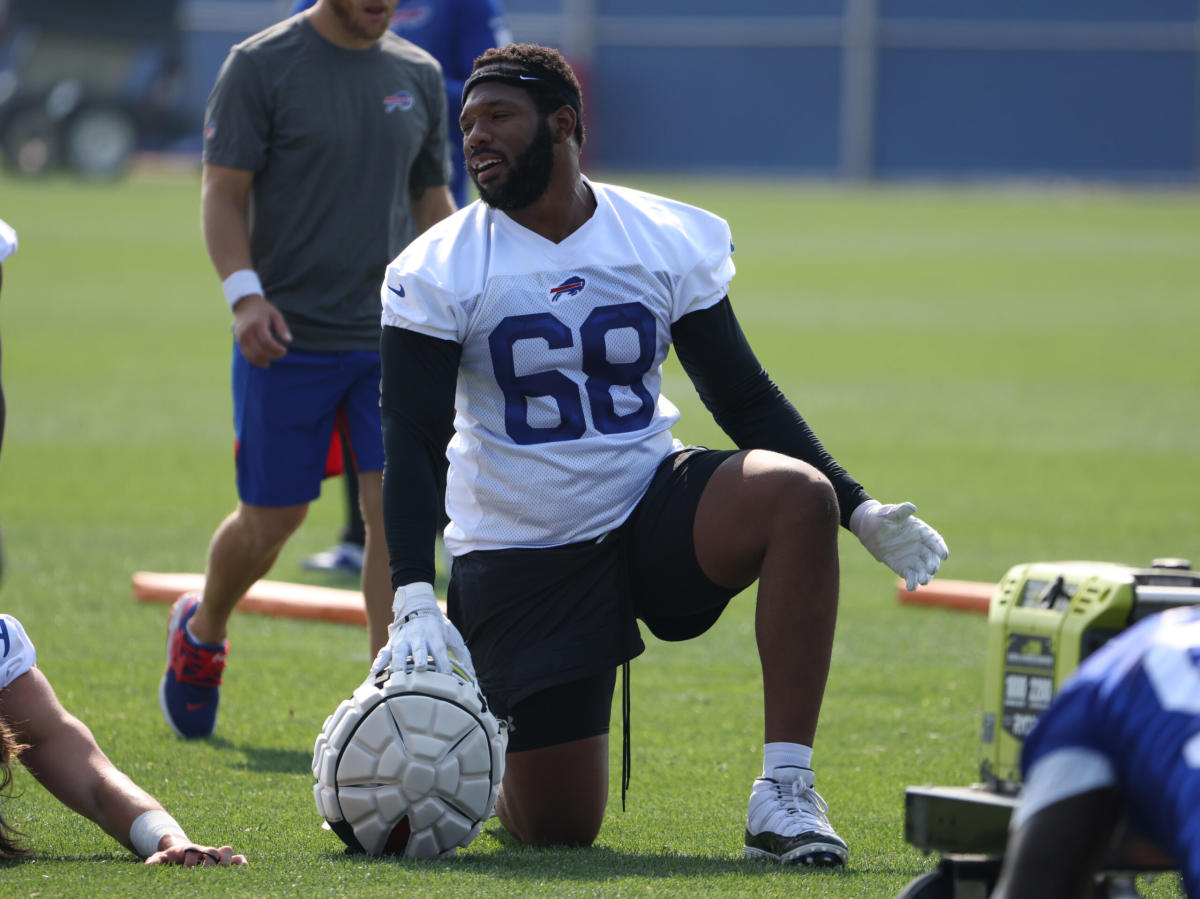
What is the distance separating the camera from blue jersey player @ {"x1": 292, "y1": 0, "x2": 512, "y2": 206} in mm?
6824

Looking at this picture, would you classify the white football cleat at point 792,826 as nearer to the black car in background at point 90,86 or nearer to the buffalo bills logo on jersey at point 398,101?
the buffalo bills logo on jersey at point 398,101

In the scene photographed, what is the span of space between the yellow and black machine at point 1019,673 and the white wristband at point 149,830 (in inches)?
60.9

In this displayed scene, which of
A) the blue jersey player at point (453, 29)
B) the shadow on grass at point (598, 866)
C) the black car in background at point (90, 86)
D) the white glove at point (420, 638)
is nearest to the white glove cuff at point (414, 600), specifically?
the white glove at point (420, 638)

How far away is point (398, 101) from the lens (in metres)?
5.16

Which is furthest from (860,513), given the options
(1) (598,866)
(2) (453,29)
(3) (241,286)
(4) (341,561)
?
(4) (341,561)

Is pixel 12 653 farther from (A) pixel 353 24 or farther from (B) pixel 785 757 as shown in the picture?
(A) pixel 353 24

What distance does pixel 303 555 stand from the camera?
8023 mm

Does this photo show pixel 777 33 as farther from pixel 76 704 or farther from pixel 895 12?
A: pixel 76 704

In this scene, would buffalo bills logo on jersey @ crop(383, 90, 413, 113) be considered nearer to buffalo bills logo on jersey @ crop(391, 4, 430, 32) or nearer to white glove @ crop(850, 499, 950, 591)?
buffalo bills logo on jersey @ crop(391, 4, 430, 32)

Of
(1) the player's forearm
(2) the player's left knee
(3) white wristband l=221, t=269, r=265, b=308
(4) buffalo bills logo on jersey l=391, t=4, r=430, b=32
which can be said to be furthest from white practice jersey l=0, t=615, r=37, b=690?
(4) buffalo bills logo on jersey l=391, t=4, r=430, b=32

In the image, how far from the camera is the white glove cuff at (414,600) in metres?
3.62

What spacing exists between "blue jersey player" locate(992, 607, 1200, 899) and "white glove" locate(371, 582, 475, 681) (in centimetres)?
151

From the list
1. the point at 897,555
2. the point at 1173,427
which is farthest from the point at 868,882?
the point at 1173,427

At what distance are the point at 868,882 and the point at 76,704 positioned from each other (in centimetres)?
272
